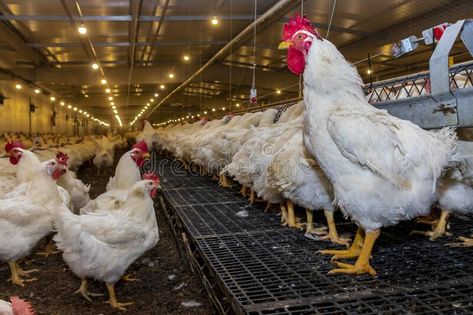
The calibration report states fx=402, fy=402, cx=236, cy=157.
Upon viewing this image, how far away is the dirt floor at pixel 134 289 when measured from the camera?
10.8 ft

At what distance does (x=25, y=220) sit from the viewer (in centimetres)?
380

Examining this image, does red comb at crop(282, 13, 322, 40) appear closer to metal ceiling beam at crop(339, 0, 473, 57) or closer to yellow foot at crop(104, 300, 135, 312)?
yellow foot at crop(104, 300, 135, 312)

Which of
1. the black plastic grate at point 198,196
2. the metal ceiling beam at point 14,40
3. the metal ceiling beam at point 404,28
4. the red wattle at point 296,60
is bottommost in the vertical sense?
the black plastic grate at point 198,196

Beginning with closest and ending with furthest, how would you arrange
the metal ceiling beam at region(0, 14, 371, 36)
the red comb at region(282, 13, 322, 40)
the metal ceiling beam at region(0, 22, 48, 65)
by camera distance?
the red comb at region(282, 13, 322, 40) < the metal ceiling beam at region(0, 14, 371, 36) < the metal ceiling beam at region(0, 22, 48, 65)

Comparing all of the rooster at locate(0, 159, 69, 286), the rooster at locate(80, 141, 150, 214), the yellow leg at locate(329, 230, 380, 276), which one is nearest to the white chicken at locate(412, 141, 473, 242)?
the yellow leg at locate(329, 230, 380, 276)

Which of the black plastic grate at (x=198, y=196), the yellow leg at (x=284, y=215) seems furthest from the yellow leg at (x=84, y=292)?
the yellow leg at (x=284, y=215)

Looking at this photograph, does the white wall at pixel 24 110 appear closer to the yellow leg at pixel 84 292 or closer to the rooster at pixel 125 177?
the rooster at pixel 125 177

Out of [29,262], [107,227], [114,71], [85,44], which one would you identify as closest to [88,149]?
[114,71]

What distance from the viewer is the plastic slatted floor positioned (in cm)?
193

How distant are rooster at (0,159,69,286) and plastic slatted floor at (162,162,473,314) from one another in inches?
56.7

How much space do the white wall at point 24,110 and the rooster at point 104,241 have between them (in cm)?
1118

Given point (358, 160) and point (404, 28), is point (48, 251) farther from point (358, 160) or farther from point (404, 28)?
point (404, 28)

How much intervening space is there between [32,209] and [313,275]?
2.88 m

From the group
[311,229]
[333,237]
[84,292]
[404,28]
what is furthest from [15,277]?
[404,28]
